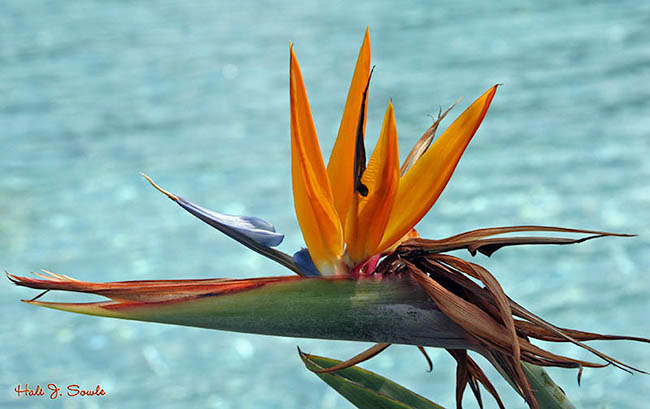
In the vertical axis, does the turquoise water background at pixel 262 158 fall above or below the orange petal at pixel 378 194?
below

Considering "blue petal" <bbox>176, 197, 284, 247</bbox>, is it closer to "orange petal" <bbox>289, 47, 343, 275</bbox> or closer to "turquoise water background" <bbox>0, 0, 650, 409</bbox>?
"orange petal" <bbox>289, 47, 343, 275</bbox>

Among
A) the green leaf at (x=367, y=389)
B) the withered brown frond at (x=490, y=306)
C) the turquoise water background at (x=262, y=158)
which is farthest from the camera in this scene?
the turquoise water background at (x=262, y=158)

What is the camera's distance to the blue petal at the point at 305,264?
483mm

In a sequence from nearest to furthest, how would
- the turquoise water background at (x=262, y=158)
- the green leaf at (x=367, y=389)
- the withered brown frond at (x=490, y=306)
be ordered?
the withered brown frond at (x=490, y=306)
the green leaf at (x=367, y=389)
the turquoise water background at (x=262, y=158)

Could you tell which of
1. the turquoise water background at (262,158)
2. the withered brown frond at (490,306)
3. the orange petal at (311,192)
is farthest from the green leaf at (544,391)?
the turquoise water background at (262,158)

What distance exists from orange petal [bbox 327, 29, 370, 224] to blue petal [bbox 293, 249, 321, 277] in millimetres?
36

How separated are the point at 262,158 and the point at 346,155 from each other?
9.00 ft

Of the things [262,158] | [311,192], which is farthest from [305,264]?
[262,158]

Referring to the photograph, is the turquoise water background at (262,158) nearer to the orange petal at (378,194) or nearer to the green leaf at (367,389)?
the green leaf at (367,389)

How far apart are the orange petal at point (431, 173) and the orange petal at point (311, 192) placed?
3 centimetres

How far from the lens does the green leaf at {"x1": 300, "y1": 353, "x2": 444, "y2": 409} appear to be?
21.7 inches

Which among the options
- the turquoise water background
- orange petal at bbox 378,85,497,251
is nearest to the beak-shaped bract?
orange petal at bbox 378,85,497,251

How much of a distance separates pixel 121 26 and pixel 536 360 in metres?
4.68

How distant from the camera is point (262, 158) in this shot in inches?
127
